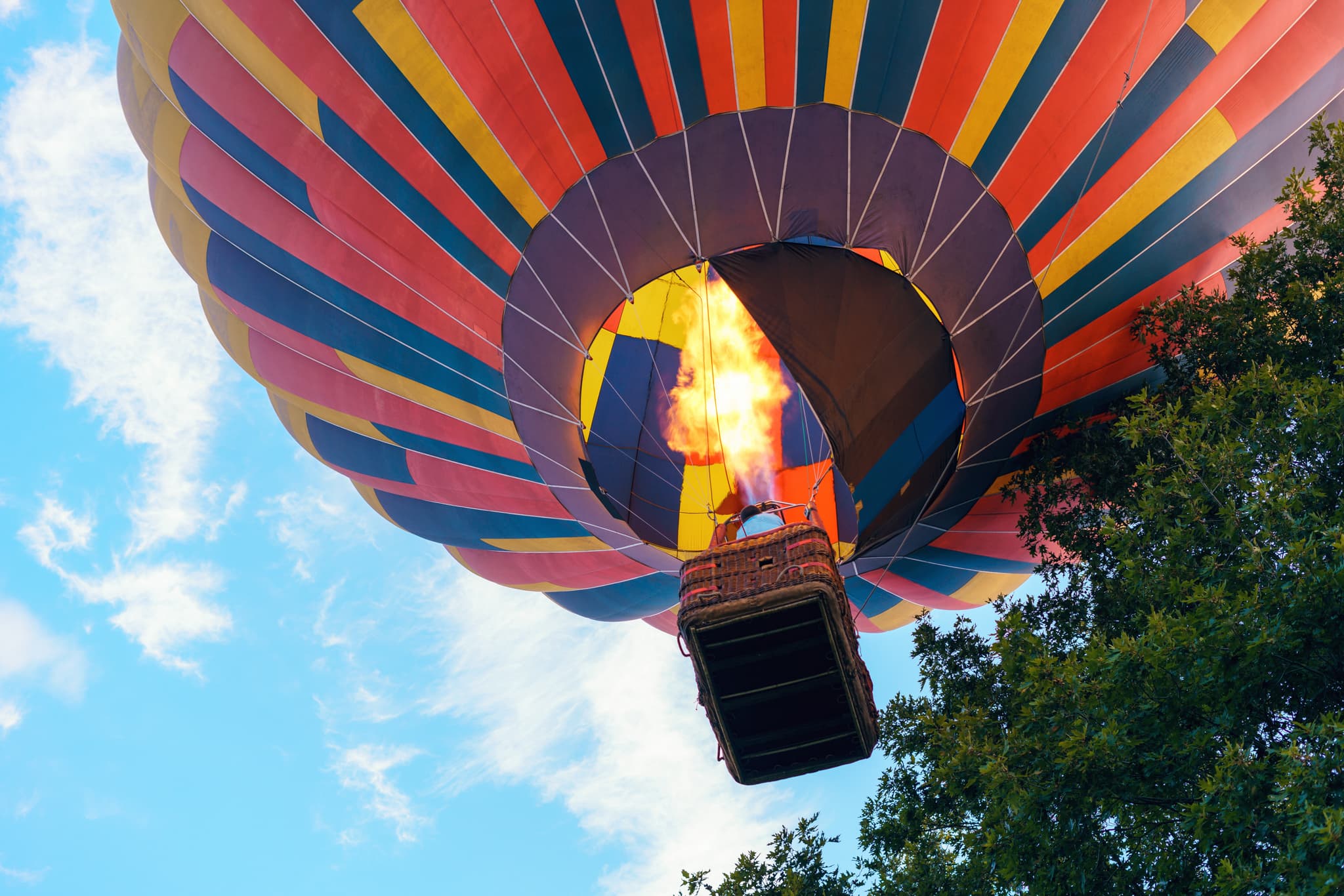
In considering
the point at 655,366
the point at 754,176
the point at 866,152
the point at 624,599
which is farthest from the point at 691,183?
the point at 624,599

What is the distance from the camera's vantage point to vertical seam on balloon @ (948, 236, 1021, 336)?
24.3ft

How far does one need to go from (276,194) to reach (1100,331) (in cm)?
598

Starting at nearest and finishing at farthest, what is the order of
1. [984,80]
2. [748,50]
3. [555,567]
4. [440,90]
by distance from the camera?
1. [748,50]
2. [984,80]
3. [440,90]
4. [555,567]

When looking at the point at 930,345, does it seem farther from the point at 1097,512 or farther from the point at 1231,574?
the point at 1231,574

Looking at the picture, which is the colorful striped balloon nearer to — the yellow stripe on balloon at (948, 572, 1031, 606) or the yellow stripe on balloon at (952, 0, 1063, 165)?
the yellow stripe on balloon at (952, 0, 1063, 165)

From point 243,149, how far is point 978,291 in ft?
17.1

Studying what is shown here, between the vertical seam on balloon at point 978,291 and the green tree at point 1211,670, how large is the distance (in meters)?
1.42

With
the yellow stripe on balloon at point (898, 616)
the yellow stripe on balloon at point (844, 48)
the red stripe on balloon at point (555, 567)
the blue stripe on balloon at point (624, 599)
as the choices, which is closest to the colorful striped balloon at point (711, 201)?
the yellow stripe on balloon at point (844, 48)

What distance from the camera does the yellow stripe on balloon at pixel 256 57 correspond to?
7074mm

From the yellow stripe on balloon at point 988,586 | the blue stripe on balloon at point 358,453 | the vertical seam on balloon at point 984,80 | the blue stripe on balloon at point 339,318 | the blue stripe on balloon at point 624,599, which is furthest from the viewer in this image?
the yellow stripe on balloon at point 988,586

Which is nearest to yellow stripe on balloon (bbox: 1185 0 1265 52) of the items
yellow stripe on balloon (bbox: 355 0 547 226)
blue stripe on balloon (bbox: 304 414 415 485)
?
yellow stripe on balloon (bbox: 355 0 547 226)

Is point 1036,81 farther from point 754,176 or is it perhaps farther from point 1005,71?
point 754,176

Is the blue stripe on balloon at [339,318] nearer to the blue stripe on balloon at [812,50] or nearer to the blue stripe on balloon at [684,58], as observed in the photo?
the blue stripe on balloon at [684,58]

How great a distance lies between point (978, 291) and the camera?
298 inches
